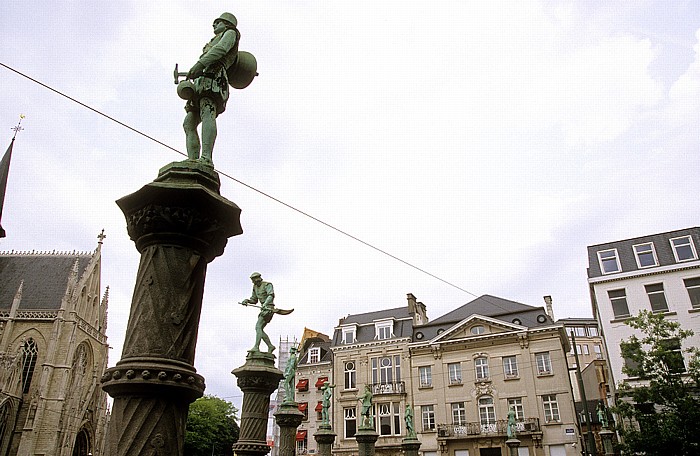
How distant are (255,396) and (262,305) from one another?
5.80 feet

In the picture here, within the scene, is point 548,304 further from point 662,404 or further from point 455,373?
point 662,404

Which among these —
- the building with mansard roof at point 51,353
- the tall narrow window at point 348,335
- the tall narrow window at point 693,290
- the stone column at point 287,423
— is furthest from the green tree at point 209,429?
the stone column at point 287,423

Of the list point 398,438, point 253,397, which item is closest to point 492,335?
point 398,438

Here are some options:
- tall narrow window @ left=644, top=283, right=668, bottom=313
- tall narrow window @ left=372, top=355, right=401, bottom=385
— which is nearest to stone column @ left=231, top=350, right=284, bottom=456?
tall narrow window @ left=644, top=283, right=668, bottom=313

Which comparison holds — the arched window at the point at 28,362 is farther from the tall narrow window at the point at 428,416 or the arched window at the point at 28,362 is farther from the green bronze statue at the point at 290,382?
the green bronze statue at the point at 290,382

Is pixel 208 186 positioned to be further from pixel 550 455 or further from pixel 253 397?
pixel 550 455

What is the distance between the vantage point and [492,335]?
34.6 m

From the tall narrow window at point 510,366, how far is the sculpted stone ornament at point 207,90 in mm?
32993

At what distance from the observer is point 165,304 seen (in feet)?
11.9

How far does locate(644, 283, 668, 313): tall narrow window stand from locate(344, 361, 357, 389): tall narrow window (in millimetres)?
20936

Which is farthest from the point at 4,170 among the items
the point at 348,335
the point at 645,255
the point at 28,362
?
the point at 645,255

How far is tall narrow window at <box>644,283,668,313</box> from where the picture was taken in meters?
28.3

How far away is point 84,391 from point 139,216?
52.4m

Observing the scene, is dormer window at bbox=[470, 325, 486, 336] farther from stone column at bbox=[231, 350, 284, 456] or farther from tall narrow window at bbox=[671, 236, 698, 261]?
stone column at bbox=[231, 350, 284, 456]
